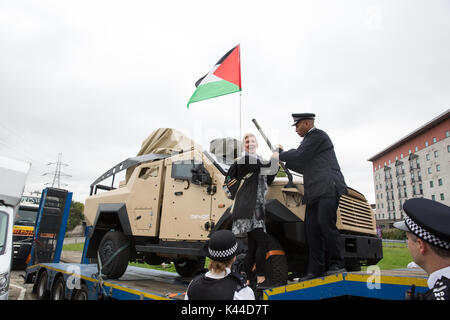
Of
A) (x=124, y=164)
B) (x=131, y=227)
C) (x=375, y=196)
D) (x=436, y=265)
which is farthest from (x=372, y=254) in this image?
(x=375, y=196)

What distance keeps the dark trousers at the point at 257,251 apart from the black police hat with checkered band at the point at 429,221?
1959mm

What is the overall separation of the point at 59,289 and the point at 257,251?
5438mm

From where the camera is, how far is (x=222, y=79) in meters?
5.34

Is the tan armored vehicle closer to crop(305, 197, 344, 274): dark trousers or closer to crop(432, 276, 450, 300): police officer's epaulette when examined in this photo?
crop(305, 197, 344, 274): dark trousers

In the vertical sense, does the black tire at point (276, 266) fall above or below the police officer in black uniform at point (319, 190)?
below

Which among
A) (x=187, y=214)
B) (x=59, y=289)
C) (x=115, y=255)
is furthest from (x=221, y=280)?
(x=59, y=289)

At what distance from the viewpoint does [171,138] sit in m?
6.67

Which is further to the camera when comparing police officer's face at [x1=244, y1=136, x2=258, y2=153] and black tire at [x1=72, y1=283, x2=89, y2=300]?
black tire at [x1=72, y1=283, x2=89, y2=300]

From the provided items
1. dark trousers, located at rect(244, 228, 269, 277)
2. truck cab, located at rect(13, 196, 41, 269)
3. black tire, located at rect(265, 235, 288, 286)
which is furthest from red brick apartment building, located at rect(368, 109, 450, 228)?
dark trousers, located at rect(244, 228, 269, 277)

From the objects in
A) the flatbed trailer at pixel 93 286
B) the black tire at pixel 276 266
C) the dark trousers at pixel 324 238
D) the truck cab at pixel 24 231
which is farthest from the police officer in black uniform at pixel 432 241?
the truck cab at pixel 24 231

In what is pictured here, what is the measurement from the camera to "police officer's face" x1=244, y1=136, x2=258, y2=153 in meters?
3.84

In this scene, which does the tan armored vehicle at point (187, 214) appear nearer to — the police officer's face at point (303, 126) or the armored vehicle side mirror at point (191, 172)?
the armored vehicle side mirror at point (191, 172)

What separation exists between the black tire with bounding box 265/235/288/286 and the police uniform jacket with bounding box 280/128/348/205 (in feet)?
2.10

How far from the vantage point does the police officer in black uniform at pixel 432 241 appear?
1568mm
